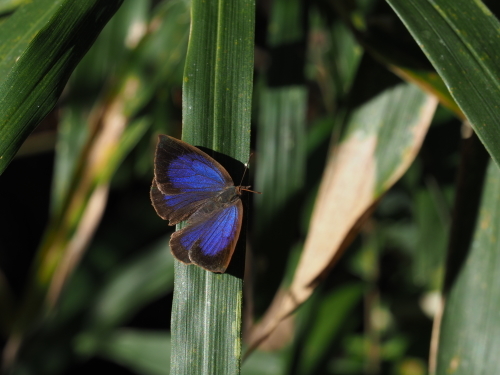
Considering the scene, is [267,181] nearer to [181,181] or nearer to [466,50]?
[181,181]

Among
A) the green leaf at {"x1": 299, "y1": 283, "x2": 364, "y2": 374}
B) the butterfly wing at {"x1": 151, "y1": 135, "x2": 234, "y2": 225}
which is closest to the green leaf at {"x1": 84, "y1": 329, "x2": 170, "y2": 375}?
the green leaf at {"x1": 299, "y1": 283, "x2": 364, "y2": 374}

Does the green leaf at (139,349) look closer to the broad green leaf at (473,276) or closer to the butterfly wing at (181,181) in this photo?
the butterfly wing at (181,181)

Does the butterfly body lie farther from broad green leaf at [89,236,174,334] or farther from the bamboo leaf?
broad green leaf at [89,236,174,334]

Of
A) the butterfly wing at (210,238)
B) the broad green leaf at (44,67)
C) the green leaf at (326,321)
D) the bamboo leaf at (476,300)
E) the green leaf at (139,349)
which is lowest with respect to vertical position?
the green leaf at (139,349)

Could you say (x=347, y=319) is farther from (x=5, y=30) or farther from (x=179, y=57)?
(x=5, y=30)

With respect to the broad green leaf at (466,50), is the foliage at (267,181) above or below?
below

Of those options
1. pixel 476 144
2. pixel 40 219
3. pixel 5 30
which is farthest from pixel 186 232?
pixel 40 219

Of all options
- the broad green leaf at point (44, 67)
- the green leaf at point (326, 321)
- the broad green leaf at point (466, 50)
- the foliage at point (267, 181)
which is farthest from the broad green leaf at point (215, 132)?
the green leaf at point (326, 321)
